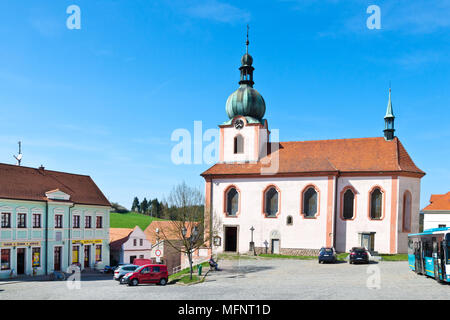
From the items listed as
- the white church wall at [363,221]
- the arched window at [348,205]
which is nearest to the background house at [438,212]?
the white church wall at [363,221]

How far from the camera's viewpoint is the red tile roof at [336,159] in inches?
1496

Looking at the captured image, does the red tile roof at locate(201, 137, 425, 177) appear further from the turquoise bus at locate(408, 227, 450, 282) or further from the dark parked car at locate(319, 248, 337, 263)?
the turquoise bus at locate(408, 227, 450, 282)

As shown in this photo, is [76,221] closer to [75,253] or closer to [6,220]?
[75,253]

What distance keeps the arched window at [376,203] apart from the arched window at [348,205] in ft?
5.54

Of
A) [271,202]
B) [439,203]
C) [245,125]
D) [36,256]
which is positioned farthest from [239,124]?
[439,203]

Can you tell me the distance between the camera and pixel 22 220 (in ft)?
107

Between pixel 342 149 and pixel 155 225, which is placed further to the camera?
pixel 155 225

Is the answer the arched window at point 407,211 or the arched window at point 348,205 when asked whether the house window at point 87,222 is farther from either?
the arched window at point 407,211

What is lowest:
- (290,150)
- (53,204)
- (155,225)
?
(155,225)

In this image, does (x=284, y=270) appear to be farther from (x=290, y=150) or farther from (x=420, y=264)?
(x=290, y=150)

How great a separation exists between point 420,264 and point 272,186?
1823 centimetres

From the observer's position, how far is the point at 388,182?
37.1 m
